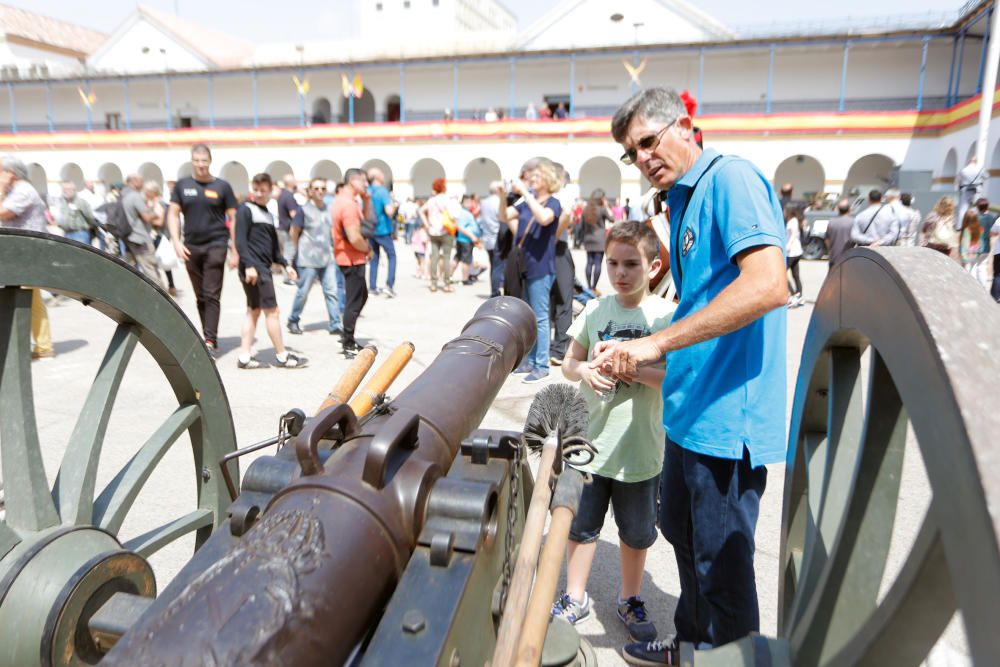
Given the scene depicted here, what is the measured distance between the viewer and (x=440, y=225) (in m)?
10.5

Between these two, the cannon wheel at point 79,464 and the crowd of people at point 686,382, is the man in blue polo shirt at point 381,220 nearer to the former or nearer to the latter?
the crowd of people at point 686,382

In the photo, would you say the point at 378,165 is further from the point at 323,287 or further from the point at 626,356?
the point at 626,356

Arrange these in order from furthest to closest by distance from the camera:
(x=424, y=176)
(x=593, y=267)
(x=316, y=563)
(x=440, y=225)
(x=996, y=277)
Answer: (x=424, y=176)
(x=440, y=225)
(x=593, y=267)
(x=996, y=277)
(x=316, y=563)

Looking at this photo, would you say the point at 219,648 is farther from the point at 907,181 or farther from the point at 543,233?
the point at 907,181

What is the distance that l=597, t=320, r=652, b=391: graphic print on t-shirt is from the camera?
241cm

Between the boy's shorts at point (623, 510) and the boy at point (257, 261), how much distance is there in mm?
4238

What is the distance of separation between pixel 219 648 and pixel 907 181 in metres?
22.6

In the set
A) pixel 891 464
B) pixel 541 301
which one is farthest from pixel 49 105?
pixel 891 464

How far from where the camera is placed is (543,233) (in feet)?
18.0

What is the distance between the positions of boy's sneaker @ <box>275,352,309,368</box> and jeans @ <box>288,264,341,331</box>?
1.16m

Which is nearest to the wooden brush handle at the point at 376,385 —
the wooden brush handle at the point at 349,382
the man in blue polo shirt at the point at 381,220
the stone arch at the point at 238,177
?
the wooden brush handle at the point at 349,382

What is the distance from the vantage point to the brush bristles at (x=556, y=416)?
1787mm

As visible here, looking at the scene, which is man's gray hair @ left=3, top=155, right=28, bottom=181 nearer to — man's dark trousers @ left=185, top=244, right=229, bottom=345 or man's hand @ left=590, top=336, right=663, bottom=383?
man's dark trousers @ left=185, top=244, right=229, bottom=345

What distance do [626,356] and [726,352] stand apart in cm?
27
